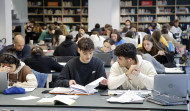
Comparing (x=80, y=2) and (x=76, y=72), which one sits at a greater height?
(x=80, y=2)

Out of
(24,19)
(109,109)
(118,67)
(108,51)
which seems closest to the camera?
(109,109)

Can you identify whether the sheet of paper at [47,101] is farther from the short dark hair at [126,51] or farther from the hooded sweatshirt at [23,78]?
the short dark hair at [126,51]

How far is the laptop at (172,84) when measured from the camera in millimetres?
3412

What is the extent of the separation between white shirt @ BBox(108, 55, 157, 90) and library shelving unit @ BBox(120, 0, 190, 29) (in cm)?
1145

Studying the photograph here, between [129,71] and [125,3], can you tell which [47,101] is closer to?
[129,71]

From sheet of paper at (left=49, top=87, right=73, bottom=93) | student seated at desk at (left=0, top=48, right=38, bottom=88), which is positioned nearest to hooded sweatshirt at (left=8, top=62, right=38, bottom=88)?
student seated at desk at (left=0, top=48, right=38, bottom=88)

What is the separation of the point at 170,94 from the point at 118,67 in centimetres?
75

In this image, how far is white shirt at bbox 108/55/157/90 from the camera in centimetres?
383

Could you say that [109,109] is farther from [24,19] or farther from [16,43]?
[24,19]

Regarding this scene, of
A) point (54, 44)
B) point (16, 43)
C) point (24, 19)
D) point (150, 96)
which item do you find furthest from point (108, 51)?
point (24, 19)

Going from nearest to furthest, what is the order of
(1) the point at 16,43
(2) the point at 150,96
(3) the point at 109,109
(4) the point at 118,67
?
(3) the point at 109,109 < (2) the point at 150,96 < (4) the point at 118,67 < (1) the point at 16,43

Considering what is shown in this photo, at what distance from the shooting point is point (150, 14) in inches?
598

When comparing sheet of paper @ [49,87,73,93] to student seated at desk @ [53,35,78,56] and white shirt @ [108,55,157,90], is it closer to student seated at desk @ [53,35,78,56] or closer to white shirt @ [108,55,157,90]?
white shirt @ [108,55,157,90]

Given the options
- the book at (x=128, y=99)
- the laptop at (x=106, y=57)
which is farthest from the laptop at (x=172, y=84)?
the laptop at (x=106, y=57)
